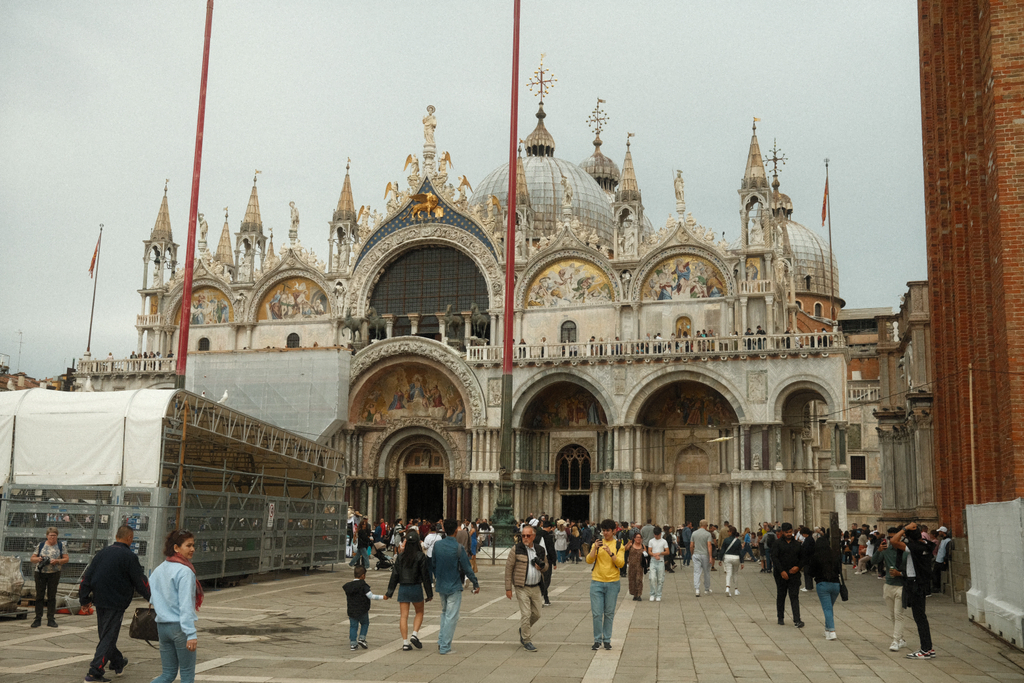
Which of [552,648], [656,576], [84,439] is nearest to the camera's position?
[552,648]

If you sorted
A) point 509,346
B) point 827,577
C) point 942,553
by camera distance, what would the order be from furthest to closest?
point 509,346
point 942,553
point 827,577

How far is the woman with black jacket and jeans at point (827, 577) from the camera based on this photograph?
14586 millimetres

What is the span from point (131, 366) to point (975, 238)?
37.8 m

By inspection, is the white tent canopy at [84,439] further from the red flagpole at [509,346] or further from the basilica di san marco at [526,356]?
the basilica di san marco at [526,356]

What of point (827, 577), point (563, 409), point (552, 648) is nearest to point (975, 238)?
point (827, 577)

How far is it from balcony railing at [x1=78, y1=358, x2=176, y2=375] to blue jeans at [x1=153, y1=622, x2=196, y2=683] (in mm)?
39211

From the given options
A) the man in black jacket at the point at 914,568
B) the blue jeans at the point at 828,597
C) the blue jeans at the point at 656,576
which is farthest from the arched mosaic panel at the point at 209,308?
the man in black jacket at the point at 914,568

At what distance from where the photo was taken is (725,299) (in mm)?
40625

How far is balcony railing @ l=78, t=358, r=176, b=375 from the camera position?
4619 centimetres

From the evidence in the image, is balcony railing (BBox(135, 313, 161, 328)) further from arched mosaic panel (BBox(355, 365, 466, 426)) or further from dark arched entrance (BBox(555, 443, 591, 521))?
dark arched entrance (BBox(555, 443, 591, 521))

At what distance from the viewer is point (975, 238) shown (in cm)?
1964

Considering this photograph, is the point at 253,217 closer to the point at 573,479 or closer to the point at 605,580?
the point at 573,479

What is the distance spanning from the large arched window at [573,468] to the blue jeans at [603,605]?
28.9 m

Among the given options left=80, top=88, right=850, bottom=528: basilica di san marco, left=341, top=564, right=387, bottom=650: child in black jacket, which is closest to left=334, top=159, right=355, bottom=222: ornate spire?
left=80, top=88, right=850, bottom=528: basilica di san marco
